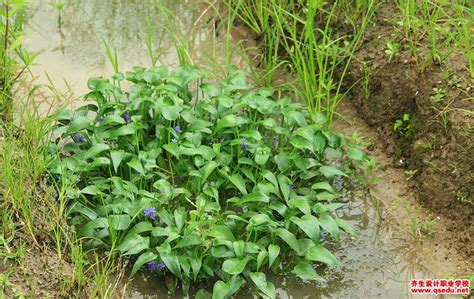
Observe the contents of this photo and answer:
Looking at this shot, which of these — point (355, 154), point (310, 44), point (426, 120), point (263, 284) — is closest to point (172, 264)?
point (263, 284)

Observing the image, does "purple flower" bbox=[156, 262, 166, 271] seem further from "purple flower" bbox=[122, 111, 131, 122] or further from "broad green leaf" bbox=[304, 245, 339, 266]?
"purple flower" bbox=[122, 111, 131, 122]

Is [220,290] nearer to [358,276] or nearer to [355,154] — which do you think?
[358,276]

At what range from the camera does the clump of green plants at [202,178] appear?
353 centimetres

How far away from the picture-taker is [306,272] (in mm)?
3539

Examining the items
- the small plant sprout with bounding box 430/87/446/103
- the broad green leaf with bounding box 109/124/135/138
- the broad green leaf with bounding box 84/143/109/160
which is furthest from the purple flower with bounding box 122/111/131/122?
the small plant sprout with bounding box 430/87/446/103

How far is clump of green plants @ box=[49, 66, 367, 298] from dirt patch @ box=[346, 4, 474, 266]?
352mm

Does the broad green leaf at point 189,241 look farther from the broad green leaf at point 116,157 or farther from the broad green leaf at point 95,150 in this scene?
the broad green leaf at point 95,150

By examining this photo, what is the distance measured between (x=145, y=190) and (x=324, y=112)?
4.44 ft

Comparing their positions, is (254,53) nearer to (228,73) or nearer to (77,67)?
(228,73)

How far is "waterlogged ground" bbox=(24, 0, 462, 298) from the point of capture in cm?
366

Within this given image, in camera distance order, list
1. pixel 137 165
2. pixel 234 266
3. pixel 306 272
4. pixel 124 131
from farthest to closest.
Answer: pixel 124 131 < pixel 137 165 < pixel 306 272 < pixel 234 266

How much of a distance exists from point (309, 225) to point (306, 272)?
226mm

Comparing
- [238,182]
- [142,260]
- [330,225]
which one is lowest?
[330,225]

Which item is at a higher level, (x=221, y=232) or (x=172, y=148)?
(x=172, y=148)
